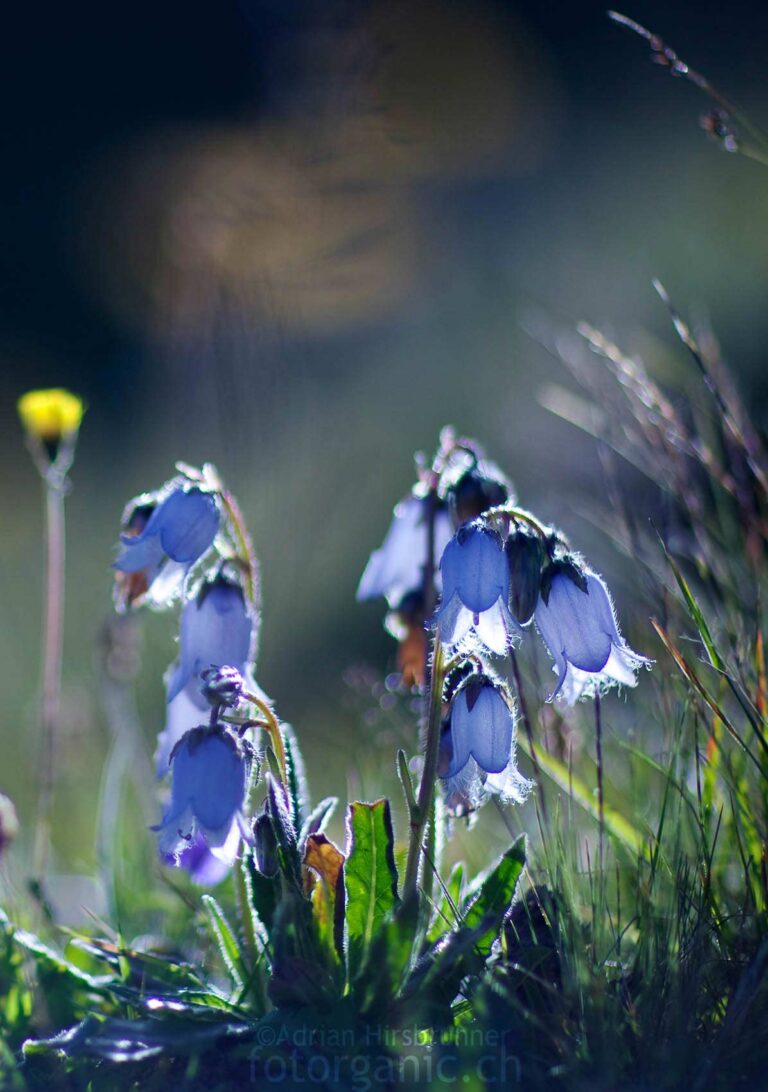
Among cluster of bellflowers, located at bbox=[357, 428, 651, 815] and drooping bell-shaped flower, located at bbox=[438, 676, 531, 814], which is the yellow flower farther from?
drooping bell-shaped flower, located at bbox=[438, 676, 531, 814]

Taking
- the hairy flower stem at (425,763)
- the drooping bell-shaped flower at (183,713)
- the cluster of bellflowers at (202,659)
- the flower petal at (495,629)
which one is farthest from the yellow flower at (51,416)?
the flower petal at (495,629)

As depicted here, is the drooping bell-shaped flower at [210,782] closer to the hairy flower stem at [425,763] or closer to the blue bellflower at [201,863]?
the hairy flower stem at [425,763]

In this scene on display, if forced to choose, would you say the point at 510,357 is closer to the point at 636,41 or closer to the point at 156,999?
the point at 636,41

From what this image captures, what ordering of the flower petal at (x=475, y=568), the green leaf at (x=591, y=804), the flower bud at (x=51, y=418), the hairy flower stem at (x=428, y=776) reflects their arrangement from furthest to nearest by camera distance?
the flower bud at (x=51, y=418) < the green leaf at (x=591, y=804) < the hairy flower stem at (x=428, y=776) < the flower petal at (x=475, y=568)

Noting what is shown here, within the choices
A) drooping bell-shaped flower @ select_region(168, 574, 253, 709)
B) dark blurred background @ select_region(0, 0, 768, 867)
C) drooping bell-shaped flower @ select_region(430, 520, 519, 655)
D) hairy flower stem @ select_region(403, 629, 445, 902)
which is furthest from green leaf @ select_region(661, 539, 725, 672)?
dark blurred background @ select_region(0, 0, 768, 867)

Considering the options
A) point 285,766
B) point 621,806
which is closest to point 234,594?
point 285,766

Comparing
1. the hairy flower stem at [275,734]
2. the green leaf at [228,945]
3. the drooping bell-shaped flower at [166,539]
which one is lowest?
the green leaf at [228,945]
